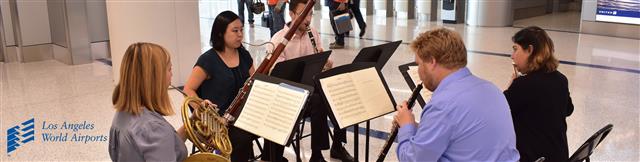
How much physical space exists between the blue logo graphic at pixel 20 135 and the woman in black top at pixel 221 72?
1.69 metres

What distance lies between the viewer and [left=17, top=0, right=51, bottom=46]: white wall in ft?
23.6

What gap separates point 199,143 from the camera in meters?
2.28

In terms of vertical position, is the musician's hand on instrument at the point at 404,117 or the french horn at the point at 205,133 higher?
the musician's hand on instrument at the point at 404,117

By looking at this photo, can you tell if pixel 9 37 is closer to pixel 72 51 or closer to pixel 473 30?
pixel 72 51

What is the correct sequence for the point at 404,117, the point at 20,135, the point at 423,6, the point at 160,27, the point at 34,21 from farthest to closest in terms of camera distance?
the point at 423,6 < the point at 34,21 < the point at 160,27 < the point at 20,135 < the point at 404,117

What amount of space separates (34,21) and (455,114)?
22.3 ft

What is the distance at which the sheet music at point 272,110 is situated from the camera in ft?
7.62

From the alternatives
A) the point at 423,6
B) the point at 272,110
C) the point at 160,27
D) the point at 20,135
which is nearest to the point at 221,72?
the point at 272,110

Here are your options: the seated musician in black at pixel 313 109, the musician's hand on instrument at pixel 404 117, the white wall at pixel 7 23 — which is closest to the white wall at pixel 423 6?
the white wall at pixel 7 23

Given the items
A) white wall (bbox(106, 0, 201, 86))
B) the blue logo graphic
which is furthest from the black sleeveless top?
white wall (bbox(106, 0, 201, 86))

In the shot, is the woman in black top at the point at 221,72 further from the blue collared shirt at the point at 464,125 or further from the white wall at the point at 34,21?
the white wall at the point at 34,21

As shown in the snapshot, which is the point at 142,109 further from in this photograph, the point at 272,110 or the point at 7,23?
the point at 7,23

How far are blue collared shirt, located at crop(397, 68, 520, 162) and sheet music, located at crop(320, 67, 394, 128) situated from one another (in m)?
0.63

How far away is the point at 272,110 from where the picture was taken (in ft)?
7.82
